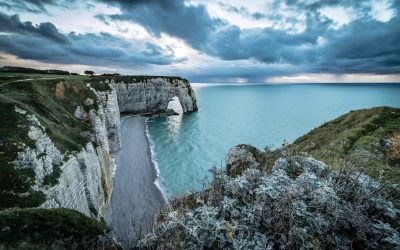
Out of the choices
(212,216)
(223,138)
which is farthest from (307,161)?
(223,138)

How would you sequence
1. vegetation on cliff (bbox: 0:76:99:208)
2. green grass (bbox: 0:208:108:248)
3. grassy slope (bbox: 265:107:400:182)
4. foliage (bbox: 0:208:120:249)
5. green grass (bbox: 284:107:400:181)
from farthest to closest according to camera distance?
1. green grass (bbox: 284:107:400:181)
2. grassy slope (bbox: 265:107:400:182)
3. vegetation on cliff (bbox: 0:76:99:208)
4. green grass (bbox: 0:208:108:248)
5. foliage (bbox: 0:208:120:249)

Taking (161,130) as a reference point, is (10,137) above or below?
above

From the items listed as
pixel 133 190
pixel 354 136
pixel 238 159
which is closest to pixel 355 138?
pixel 354 136

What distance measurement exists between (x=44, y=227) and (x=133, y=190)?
33326 mm

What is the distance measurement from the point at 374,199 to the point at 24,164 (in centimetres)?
1989

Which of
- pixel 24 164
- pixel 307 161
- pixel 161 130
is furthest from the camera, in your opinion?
pixel 161 130

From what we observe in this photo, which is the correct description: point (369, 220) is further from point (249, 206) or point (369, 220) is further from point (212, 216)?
point (212, 216)

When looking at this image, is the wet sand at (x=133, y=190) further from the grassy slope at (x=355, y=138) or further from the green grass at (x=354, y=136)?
the green grass at (x=354, y=136)

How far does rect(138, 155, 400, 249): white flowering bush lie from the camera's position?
613cm

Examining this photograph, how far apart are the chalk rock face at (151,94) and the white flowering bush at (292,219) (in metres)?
101

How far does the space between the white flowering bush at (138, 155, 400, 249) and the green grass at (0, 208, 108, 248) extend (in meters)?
2.35

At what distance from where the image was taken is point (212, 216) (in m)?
7.18

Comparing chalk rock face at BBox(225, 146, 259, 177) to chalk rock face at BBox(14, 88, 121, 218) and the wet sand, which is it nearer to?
the wet sand

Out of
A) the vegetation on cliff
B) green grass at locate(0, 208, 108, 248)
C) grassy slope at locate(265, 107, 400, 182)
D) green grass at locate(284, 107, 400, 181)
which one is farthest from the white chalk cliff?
green grass at locate(284, 107, 400, 181)
